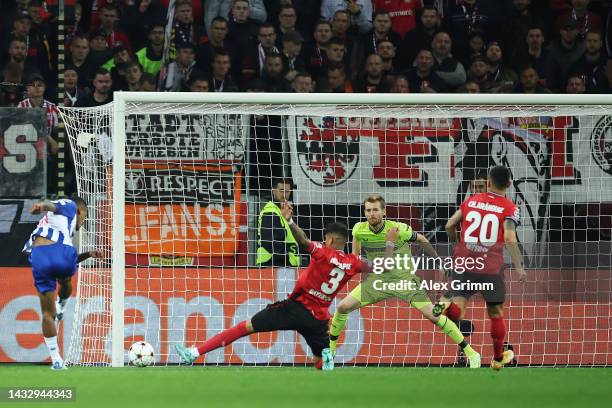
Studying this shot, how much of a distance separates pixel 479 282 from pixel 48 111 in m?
4.92

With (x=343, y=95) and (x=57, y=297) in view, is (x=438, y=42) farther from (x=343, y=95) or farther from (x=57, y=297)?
(x=57, y=297)

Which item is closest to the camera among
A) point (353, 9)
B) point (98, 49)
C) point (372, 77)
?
point (372, 77)

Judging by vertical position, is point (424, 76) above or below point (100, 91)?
above

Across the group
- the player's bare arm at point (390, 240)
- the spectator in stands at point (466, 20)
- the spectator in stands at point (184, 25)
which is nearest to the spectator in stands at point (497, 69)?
the spectator in stands at point (466, 20)

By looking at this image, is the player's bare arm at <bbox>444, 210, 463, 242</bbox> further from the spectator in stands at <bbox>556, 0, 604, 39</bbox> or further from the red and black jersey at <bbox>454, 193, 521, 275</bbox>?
the spectator in stands at <bbox>556, 0, 604, 39</bbox>

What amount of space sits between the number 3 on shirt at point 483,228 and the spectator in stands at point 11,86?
5273mm

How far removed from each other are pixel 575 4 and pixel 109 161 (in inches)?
265

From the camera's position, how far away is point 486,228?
11039mm

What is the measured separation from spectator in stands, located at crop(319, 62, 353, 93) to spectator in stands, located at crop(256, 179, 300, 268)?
225cm

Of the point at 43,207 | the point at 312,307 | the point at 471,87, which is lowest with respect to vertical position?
the point at 312,307

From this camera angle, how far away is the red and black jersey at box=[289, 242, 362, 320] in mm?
10898

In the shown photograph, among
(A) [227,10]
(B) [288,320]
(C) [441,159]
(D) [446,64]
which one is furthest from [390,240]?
(A) [227,10]

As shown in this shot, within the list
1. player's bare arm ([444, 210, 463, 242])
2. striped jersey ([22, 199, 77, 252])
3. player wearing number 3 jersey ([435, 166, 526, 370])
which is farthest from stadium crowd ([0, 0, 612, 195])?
player wearing number 3 jersey ([435, 166, 526, 370])

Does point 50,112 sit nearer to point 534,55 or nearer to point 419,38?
point 419,38
